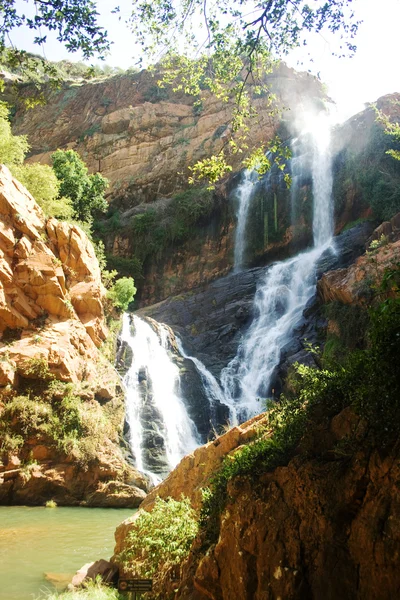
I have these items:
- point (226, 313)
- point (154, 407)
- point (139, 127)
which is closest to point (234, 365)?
point (226, 313)

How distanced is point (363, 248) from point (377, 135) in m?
9.80

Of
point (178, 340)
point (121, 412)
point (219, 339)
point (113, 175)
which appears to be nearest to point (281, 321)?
point (219, 339)

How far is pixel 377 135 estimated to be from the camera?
31422mm

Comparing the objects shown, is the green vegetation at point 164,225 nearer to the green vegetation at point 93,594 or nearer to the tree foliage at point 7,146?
the tree foliage at point 7,146

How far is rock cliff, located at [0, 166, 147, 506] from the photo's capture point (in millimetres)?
15071

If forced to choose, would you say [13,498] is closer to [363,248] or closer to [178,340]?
[178,340]

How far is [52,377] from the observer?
16422mm

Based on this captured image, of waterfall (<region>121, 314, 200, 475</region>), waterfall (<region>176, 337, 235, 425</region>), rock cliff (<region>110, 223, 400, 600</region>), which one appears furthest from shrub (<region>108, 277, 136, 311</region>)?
rock cliff (<region>110, 223, 400, 600</region>)

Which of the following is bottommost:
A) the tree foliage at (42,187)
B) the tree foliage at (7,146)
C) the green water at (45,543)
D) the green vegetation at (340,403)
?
the green water at (45,543)

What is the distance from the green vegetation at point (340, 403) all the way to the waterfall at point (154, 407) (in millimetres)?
12676

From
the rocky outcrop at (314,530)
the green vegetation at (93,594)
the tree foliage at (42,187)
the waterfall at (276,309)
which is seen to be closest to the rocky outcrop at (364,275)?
the waterfall at (276,309)

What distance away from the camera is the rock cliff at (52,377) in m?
15.1

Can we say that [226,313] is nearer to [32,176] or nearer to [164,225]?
[164,225]

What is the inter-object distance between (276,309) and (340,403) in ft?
74.3
